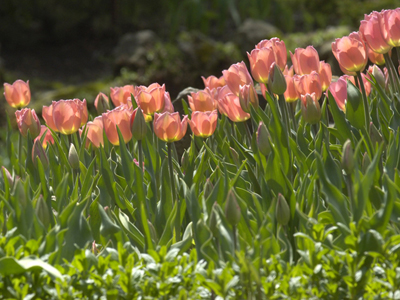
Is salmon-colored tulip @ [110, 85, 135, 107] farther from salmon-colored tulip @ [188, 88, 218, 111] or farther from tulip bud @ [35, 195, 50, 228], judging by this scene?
tulip bud @ [35, 195, 50, 228]

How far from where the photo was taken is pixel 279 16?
1349cm

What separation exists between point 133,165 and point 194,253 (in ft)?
2.00

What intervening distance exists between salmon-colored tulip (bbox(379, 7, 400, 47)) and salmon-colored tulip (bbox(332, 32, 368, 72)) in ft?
0.35

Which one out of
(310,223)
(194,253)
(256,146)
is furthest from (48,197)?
(310,223)

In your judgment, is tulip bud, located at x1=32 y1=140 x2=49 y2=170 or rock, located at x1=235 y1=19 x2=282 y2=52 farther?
rock, located at x1=235 y1=19 x2=282 y2=52

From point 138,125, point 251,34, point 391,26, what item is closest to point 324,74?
point 391,26

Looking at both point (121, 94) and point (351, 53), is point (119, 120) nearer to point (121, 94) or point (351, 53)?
point (121, 94)

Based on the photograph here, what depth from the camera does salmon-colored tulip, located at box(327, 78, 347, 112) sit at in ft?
7.62

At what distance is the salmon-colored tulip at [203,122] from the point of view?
2246 millimetres

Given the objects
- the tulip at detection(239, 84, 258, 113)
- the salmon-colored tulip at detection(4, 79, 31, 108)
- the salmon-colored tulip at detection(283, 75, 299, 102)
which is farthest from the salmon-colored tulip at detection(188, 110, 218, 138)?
the salmon-colored tulip at detection(4, 79, 31, 108)

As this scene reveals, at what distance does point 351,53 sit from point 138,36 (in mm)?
8689

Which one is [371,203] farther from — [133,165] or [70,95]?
[70,95]

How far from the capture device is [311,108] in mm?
2117

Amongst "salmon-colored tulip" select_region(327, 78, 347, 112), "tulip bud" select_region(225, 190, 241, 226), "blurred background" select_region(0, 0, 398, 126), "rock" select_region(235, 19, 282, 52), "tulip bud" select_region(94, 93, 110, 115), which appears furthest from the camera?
"rock" select_region(235, 19, 282, 52)
